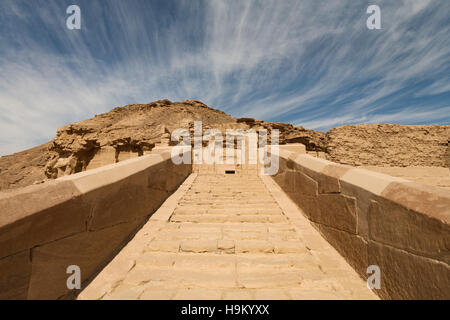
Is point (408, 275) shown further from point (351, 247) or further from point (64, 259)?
point (64, 259)

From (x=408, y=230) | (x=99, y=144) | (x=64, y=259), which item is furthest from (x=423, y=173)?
(x=99, y=144)

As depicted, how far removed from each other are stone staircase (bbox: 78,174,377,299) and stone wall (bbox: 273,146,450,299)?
224mm

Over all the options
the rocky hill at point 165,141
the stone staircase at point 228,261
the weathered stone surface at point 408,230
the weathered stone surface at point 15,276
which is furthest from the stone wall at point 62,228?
the rocky hill at point 165,141

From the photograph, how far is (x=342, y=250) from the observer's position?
83.4 inches

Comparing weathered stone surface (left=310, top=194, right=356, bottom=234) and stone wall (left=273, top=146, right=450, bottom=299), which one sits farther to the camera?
weathered stone surface (left=310, top=194, right=356, bottom=234)

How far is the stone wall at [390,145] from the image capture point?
649 cm

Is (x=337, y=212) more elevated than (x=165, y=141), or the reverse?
(x=165, y=141)

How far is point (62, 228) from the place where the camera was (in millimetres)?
1567

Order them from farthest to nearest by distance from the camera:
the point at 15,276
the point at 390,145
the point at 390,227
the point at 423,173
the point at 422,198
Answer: the point at 390,145 < the point at 423,173 < the point at 390,227 < the point at 422,198 < the point at 15,276

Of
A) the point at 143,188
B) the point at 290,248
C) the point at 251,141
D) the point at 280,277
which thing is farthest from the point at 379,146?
the point at 143,188

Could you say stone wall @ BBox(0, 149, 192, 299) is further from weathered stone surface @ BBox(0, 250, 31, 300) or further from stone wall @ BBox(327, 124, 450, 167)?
stone wall @ BBox(327, 124, 450, 167)

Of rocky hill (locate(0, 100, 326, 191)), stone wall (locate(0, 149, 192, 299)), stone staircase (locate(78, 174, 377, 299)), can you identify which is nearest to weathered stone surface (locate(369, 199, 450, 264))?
stone staircase (locate(78, 174, 377, 299))

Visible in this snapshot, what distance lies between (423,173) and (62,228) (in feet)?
31.2

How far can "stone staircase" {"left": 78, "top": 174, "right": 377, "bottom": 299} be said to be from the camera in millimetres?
1621
